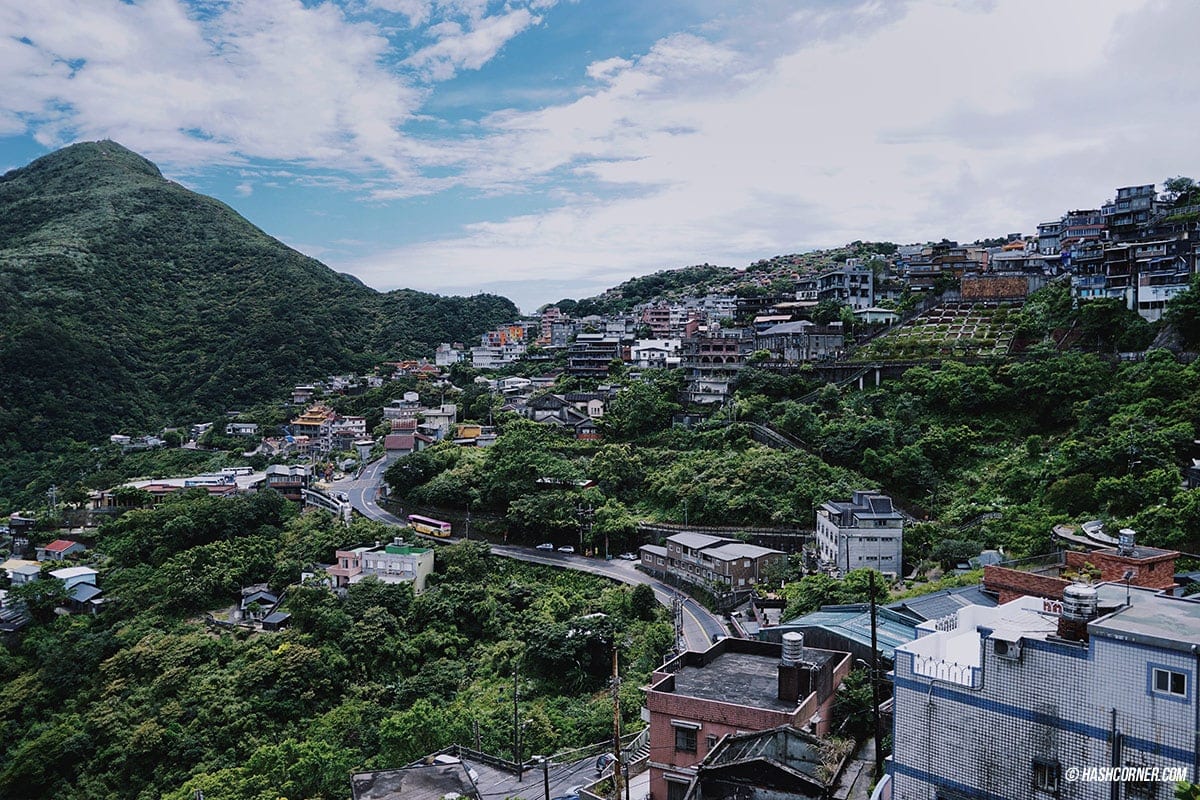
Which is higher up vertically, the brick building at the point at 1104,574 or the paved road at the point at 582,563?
the brick building at the point at 1104,574

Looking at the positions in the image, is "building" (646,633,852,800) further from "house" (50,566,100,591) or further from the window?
"house" (50,566,100,591)

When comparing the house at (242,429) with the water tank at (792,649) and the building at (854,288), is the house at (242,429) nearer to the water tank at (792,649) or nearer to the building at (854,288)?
the building at (854,288)

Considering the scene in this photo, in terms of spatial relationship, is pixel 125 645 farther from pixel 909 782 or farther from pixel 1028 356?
pixel 1028 356

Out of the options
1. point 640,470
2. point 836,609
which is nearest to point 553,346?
point 640,470

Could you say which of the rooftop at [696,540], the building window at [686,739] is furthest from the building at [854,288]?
the building window at [686,739]

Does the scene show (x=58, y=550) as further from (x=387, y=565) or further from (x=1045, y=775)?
(x=1045, y=775)
